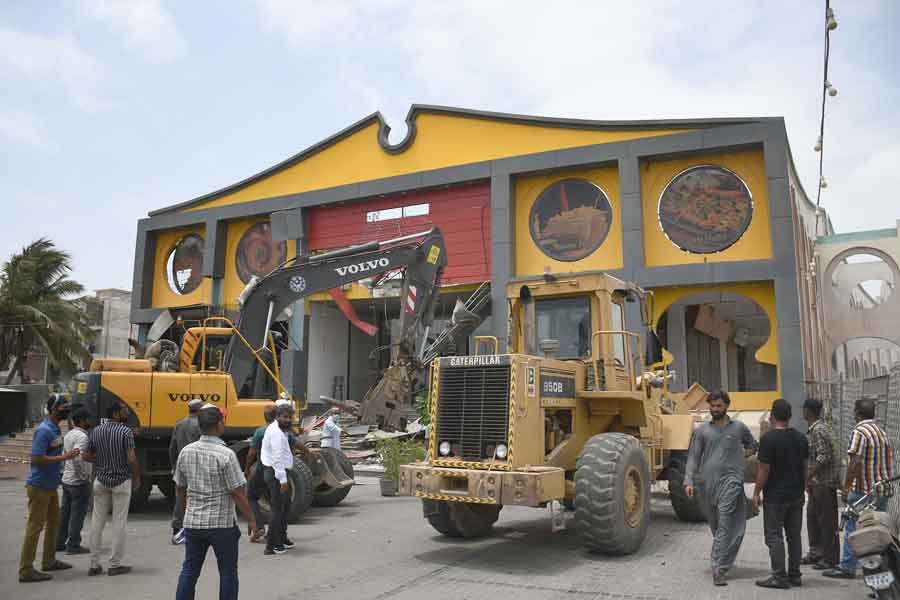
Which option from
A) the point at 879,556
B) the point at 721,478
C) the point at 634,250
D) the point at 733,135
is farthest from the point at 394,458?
the point at 733,135

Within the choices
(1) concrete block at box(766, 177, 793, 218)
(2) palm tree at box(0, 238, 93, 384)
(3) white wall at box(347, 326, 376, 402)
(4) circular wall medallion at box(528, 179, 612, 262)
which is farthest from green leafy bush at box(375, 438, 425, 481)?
(2) palm tree at box(0, 238, 93, 384)

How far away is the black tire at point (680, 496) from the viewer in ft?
34.1

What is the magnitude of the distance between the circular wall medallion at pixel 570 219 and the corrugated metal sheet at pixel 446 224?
184 centimetres

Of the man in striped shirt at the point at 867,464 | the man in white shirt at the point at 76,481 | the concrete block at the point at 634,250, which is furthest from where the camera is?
the concrete block at the point at 634,250

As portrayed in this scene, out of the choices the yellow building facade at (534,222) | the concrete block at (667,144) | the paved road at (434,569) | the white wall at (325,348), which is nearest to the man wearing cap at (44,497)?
the paved road at (434,569)

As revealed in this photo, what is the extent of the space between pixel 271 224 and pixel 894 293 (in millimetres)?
22474

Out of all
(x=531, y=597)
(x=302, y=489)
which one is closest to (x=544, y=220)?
(x=302, y=489)

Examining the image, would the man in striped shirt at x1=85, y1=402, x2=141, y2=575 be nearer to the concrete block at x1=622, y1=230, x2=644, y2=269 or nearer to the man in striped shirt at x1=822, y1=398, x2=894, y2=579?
the man in striped shirt at x1=822, y1=398, x2=894, y2=579

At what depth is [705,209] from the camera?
20984 millimetres

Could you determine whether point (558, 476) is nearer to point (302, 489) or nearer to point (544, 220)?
point (302, 489)

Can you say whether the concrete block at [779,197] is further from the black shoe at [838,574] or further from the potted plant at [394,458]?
the black shoe at [838,574]

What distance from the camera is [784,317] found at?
64.0ft

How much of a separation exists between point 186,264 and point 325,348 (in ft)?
25.0

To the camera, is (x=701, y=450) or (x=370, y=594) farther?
(x=701, y=450)
